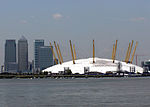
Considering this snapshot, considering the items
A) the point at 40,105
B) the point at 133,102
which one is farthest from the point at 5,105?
the point at 133,102

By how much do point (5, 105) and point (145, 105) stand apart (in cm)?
2141

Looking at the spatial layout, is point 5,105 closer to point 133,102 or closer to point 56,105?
point 56,105

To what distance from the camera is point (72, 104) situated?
63.5m

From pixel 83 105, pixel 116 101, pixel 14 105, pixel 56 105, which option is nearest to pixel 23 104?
pixel 14 105

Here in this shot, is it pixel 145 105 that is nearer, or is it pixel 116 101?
pixel 145 105

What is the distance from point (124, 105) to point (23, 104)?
15.8 metres

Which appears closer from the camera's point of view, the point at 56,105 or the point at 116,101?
the point at 56,105

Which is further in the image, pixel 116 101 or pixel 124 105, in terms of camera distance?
pixel 116 101

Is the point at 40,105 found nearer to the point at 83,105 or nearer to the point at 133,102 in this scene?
the point at 83,105

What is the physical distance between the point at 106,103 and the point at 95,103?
68.9 inches

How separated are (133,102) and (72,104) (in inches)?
393

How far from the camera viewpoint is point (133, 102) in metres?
65.6

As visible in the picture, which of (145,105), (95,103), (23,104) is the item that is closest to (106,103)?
(95,103)

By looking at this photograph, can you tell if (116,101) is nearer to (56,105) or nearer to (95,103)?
(95,103)
